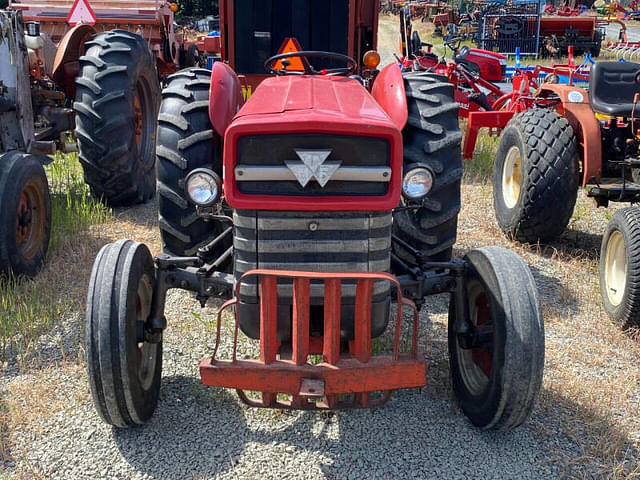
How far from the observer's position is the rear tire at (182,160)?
3500 millimetres

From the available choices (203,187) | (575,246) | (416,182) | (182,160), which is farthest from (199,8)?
(416,182)

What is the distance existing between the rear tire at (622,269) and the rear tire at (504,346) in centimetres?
125

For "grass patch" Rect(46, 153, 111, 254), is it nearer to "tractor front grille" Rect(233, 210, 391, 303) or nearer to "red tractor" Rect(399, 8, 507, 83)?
"tractor front grille" Rect(233, 210, 391, 303)

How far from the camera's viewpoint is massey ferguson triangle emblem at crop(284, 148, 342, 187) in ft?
7.81

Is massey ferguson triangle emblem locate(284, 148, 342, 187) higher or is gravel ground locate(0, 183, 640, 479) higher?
massey ferguson triangle emblem locate(284, 148, 342, 187)

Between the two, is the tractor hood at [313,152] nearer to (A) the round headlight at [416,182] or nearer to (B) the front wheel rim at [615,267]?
(A) the round headlight at [416,182]

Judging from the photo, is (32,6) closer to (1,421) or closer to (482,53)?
(1,421)

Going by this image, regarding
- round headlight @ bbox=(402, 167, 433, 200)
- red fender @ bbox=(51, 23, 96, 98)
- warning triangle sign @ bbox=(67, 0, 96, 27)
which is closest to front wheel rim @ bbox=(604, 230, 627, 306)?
round headlight @ bbox=(402, 167, 433, 200)

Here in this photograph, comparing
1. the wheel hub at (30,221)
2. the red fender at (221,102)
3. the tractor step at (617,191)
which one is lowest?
the wheel hub at (30,221)

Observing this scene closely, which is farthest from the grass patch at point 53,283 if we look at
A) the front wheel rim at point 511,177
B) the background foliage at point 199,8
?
the background foliage at point 199,8

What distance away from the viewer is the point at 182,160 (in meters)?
3.47

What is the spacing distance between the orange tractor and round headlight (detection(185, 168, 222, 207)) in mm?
1831

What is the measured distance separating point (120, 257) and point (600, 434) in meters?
2.24

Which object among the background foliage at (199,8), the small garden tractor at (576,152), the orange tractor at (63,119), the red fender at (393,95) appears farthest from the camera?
the background foliage at (199,8)
